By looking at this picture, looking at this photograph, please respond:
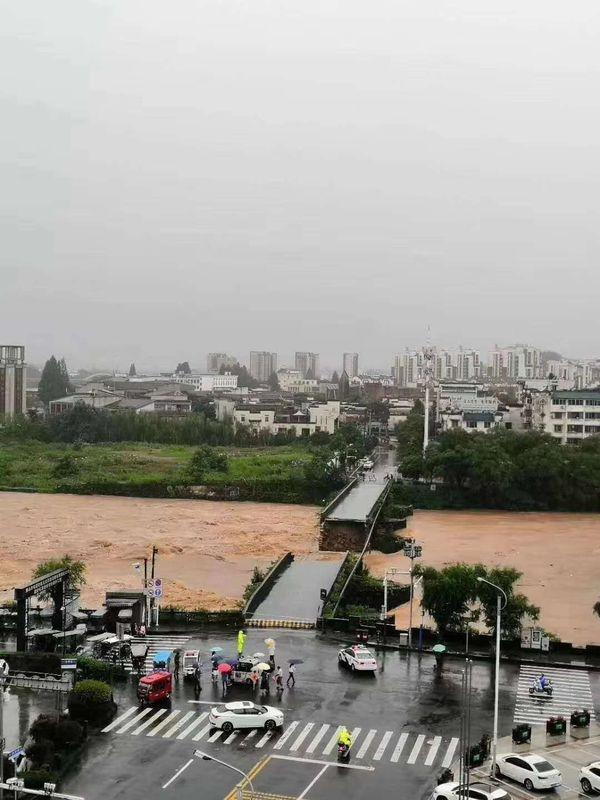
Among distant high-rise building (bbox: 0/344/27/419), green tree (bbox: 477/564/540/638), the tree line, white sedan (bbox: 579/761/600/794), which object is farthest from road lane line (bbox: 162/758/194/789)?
distant high-rise building (bbox: 0/344/27/419)

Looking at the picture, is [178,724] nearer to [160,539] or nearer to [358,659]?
[358,659]

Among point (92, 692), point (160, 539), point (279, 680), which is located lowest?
point (160, 539)

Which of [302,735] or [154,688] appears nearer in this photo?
[302,735]

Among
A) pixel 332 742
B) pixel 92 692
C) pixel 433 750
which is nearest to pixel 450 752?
pixel 433 750

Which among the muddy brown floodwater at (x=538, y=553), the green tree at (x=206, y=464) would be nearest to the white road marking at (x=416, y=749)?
the muddy brown floodwater at (x=538, y=553)

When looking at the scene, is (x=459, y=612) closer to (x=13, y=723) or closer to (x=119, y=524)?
(x=13, y=723)

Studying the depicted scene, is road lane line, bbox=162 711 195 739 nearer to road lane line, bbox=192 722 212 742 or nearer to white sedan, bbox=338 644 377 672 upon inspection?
road lane line, bbox=192 722 212 742

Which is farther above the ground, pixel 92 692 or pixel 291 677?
pixel 92 692
